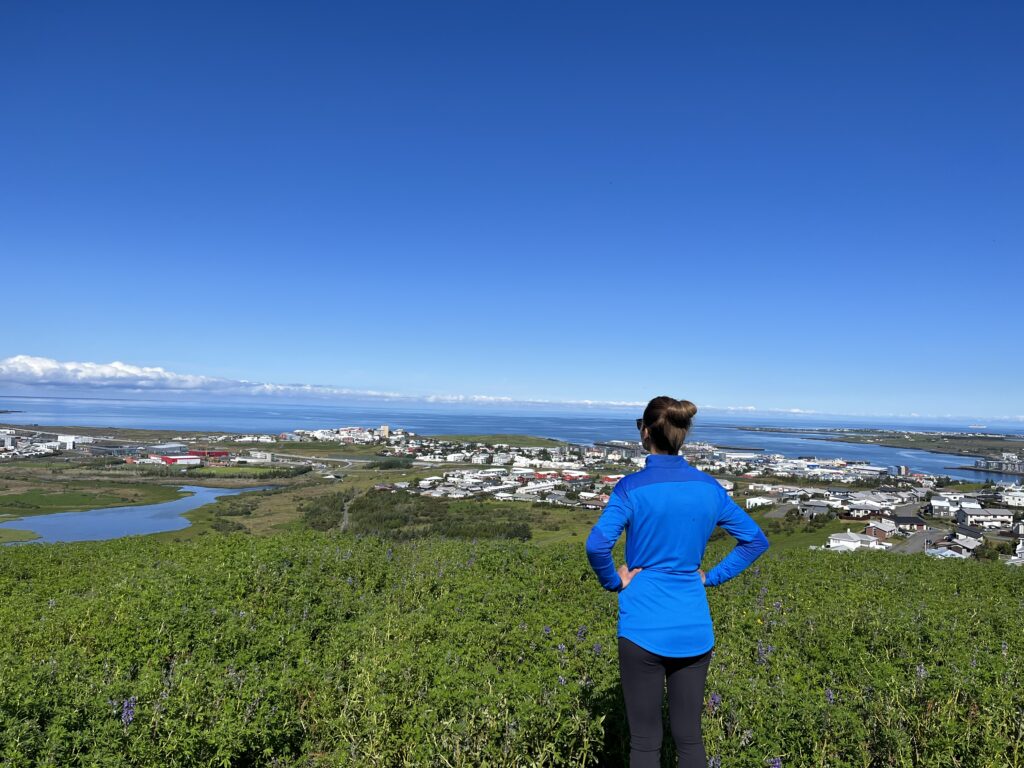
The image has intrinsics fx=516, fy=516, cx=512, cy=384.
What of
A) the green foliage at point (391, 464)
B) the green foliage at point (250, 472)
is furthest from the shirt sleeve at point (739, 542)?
the green foliage at point (391, 464)

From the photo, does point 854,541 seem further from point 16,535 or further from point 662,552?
point 16,535

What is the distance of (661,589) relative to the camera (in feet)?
8.51

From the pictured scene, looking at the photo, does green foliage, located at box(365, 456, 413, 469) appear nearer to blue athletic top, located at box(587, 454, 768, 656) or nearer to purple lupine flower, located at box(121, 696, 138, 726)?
purple lupine flower, located at box(121, 696, 138, 726)

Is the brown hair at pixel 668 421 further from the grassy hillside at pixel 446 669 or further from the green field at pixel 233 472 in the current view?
the green field at pixel 233 472

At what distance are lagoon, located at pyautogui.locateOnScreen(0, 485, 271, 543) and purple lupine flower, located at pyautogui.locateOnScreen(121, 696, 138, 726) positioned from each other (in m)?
27.9

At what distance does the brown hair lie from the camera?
8.94 feet

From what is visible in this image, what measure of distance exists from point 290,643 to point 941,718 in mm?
5008

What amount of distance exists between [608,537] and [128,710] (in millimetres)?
3125

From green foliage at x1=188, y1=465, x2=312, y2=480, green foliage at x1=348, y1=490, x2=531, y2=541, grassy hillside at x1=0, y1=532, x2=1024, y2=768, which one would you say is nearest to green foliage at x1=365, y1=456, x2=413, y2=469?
green foliage at x1=188, y1=465, x2=312, y2=480

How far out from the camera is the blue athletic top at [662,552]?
8.37 ft

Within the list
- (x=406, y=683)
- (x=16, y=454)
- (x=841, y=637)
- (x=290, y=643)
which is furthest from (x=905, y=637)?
(x=16, y=454)

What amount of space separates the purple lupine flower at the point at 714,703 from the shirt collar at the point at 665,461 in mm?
1885

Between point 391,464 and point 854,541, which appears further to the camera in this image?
point 391,464

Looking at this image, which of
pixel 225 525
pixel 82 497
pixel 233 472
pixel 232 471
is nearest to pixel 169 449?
pixel 232 471
